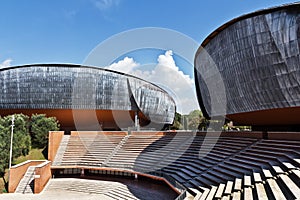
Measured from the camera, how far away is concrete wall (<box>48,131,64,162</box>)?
80.2ft

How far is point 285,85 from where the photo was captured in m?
16.1

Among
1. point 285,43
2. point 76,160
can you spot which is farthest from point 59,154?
point 285,43

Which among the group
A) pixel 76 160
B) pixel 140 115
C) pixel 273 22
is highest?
pixel 273 22

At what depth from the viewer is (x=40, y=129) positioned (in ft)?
90.3

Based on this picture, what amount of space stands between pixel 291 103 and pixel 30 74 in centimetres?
3467

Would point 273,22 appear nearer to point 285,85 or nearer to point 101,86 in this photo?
point 285,85

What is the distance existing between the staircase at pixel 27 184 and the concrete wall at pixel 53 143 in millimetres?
3428

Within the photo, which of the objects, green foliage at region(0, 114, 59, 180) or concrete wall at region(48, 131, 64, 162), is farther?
concrete wall at region(48, 131, 64, 162)

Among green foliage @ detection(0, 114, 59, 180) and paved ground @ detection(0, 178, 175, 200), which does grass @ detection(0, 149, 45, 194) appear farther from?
paved ground @ detection(0, 178, 175, 200)

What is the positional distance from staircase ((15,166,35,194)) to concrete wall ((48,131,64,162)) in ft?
11.2

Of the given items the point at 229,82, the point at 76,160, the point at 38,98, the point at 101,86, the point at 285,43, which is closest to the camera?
the point at 285,43

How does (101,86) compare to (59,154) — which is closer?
(59,154)

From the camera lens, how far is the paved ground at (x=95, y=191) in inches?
640

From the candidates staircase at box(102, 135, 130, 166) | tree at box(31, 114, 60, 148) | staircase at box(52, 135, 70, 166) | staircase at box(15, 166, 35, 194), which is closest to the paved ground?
staircase at box(15, 166, 35, 194)
